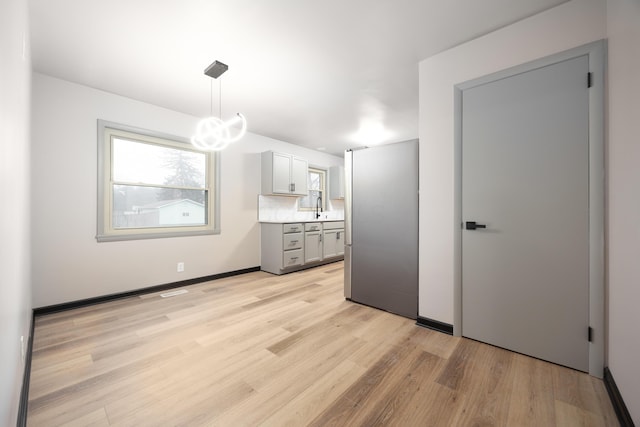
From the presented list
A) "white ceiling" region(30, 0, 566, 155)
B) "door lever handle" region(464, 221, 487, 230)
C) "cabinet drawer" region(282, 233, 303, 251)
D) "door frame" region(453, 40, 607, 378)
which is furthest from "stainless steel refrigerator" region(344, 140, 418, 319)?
"cabinet drawer" region(282, 233, 303, 251)

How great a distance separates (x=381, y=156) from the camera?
2748mm

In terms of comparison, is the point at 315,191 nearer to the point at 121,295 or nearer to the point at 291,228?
the point at 291,228

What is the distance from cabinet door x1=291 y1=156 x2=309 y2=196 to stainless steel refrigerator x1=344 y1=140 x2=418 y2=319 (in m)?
2.04

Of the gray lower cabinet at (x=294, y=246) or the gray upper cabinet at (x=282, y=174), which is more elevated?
the gray upper cabinet at (x=282, y=174)

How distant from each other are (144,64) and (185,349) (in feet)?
8.50

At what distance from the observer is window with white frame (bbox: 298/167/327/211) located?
587 centimetres

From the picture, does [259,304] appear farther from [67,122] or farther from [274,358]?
Answer: [67,122]

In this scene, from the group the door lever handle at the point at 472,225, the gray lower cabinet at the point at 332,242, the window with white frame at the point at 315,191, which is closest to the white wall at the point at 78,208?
the gray lower cabinet at the point at 332,242

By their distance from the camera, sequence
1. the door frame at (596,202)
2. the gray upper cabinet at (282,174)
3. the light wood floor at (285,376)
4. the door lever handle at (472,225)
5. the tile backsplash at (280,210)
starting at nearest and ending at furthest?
the light wood floor at (285,376) → the door frame at (596,202) → the door lever handle at (472,225) → the gray upper cabinet at (282,174) → the tile backsplash at (280,210)

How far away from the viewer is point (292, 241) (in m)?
4.45

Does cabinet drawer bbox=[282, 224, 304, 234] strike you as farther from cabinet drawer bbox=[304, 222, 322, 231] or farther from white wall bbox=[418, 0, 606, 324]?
white wall bbox=[418, 0, 606, 324]

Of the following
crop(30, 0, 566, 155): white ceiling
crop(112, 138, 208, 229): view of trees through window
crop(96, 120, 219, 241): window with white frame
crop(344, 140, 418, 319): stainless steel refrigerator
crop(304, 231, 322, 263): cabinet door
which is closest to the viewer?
crop(30, 0, 566, 155): white ceiling

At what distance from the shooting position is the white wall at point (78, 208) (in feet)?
8.71

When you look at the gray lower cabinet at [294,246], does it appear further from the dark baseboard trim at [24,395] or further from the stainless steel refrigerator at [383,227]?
the dark baseboard trim at [24,395]
